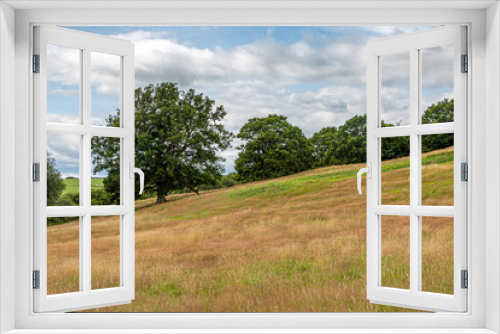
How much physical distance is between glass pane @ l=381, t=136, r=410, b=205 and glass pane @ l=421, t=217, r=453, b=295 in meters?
1.75

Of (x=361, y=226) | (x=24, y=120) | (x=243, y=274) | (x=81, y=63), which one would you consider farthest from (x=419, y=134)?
(x=361, y=226)

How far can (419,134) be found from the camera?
2.22m

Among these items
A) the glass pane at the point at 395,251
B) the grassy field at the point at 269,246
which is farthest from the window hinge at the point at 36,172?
the glass pane at the point at 395,251

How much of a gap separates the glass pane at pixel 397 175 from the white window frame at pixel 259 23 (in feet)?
27.7

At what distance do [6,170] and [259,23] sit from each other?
1.35 m

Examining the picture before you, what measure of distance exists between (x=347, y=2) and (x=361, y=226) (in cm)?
926

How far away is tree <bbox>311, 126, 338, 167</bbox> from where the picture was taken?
36.2 ft

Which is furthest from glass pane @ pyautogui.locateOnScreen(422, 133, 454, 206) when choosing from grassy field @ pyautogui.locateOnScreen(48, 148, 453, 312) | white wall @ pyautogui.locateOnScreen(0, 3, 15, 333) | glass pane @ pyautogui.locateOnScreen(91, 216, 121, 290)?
white wall @ pyautogui.locateOnScreen(0, 3, 15, 333)

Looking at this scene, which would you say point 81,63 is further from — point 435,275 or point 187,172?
point 187,172

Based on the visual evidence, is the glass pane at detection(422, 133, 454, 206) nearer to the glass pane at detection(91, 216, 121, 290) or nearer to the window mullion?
the glass pane at detection(91, 216, 121, 290)

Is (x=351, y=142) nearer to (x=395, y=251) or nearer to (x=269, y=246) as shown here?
(x=269, y=246)

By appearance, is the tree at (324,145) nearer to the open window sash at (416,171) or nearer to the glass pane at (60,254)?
the glass pane at (60,254)

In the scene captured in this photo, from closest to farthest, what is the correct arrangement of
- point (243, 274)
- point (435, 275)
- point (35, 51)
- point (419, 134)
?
point (35, 51) < point (419, 134) < point (435, 275) < point (243, 274)

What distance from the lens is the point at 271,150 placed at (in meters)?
11.9
